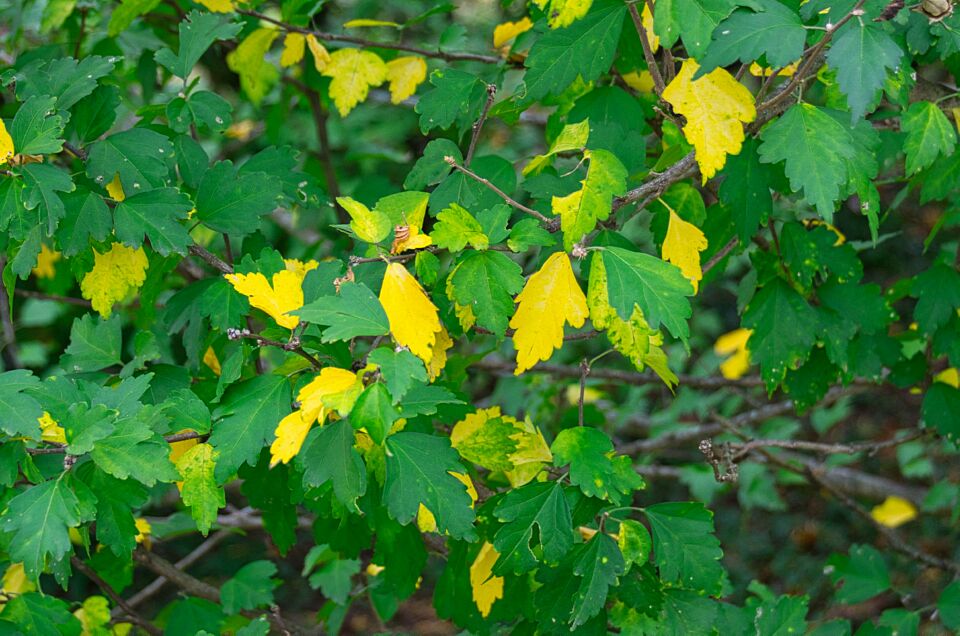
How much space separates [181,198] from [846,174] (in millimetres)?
821

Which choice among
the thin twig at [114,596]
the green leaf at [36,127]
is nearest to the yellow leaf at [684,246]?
the green leaf at [36,127]

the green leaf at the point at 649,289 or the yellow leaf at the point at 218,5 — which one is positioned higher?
the yellow leaf at the point at 218,5

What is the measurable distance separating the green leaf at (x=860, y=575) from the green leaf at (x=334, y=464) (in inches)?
52.4

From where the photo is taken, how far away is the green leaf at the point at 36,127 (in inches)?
46.9

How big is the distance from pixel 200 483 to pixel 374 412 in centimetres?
29

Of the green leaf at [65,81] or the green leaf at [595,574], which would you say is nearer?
the green leaf at [595,574]

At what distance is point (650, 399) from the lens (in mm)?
4426

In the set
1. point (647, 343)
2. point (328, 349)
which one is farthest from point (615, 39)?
point (328, 349)

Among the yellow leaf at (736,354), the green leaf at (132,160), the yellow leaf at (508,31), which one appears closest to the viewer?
the green leaf at (132,160)

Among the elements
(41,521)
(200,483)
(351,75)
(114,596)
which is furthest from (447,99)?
(114,596)

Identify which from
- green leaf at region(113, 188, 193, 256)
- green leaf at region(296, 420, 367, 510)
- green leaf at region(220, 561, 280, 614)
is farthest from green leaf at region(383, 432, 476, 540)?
green leaf at region(220, 561, 280, 614)

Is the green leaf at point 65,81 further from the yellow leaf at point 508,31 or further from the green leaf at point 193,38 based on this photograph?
the yellow leaf at point 508,31

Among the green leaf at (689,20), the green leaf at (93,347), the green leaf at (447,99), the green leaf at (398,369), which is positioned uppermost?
the green leaf at (689,20)

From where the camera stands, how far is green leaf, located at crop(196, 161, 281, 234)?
139 cm
